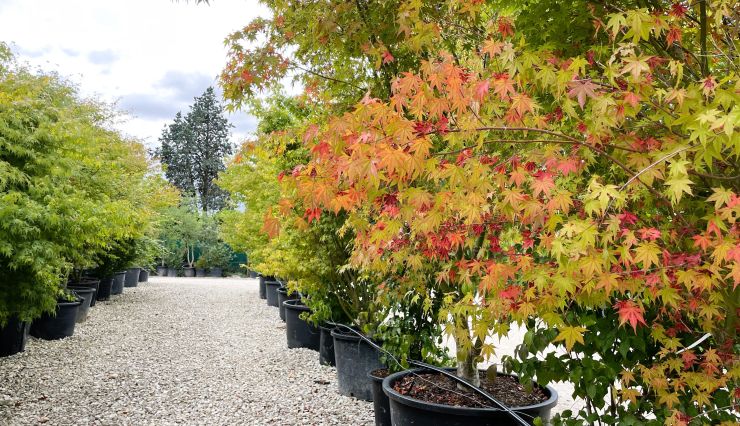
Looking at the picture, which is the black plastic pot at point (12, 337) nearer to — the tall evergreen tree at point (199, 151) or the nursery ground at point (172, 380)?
the nursery ground at point (172, 380)

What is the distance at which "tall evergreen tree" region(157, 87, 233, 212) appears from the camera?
127 feet

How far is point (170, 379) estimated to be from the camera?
→ 5.77 m

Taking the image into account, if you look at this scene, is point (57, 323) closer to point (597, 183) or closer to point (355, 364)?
point (355, 364)

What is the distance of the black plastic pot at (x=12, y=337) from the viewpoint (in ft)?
21.1

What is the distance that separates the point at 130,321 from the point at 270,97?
17.1ft

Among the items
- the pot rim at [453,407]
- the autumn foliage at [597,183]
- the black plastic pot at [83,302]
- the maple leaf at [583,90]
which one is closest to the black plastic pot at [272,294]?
the black plastic pot at [83,302]

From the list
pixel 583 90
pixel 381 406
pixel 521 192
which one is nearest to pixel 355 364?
pixel 381 406

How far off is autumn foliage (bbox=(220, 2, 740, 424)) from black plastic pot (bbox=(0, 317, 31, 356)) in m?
5.95

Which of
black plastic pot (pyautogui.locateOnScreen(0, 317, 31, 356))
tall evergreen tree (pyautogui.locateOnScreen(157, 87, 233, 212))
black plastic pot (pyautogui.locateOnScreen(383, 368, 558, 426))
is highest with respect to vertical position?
tall evergreen tree (pyautogui.locateOnScreen(157, 87, 233, 212))

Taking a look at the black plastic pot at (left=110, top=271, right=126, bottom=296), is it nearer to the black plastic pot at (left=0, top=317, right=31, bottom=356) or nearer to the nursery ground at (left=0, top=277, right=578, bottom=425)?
the nursery ground at (left=0, top=277, right=578, bottom=425)

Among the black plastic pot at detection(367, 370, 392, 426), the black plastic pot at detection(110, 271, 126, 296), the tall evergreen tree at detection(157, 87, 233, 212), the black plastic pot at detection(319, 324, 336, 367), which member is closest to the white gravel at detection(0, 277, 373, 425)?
the black plastic pot at detection(319, 324, 336, 367)

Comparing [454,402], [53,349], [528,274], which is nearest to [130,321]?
[53,349]

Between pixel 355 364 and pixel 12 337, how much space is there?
452cm

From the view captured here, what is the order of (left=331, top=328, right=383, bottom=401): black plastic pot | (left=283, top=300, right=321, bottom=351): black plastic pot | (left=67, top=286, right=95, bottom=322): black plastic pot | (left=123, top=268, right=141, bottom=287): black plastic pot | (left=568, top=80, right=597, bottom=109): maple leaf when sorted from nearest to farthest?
(left=568, top=80, right=597, bottom=109): maple leaf < (left=331, top=328, right=383, bottom=401): black plastic pot < (left=283, top=300, right=321, bottom=351): black plastic pot < (left=67, top=286, right=95, bottom=322): black plastic pot < (left=123, top=268, right=141, bottom=287): black plastic pot
